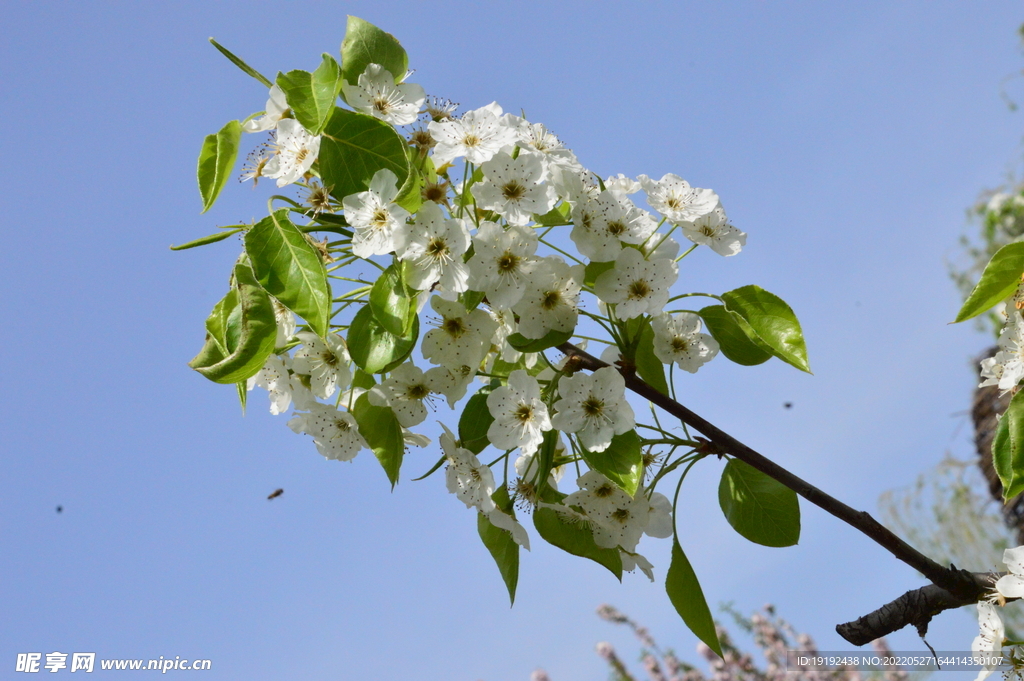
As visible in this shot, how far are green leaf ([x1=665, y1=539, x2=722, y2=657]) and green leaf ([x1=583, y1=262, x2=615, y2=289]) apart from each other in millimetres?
436

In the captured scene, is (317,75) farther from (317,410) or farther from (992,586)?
(992,586)

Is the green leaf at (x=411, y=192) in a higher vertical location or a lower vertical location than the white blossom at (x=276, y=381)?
higher

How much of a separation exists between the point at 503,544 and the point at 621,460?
294 millimetres

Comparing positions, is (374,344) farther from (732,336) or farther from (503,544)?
(732,336)

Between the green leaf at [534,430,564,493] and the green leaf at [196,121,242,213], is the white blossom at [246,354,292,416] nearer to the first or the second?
the green leaf at [196,121,242,213]

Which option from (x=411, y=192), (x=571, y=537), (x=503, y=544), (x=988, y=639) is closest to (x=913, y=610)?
(x=988, y=639)

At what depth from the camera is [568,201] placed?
Answer: 1206mm

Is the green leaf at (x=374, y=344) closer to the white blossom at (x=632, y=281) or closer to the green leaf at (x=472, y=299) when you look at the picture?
the green leaf at (x=472, y=299)

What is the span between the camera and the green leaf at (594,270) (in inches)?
46.3

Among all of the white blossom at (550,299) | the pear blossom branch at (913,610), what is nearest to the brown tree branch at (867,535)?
the pear blossom branch at (913,610)

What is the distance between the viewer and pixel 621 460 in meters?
1.14

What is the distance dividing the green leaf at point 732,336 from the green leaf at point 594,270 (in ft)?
0.64

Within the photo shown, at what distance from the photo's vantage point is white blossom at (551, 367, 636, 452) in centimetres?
113

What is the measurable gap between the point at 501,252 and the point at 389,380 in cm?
26
